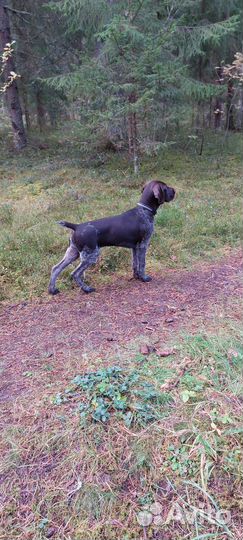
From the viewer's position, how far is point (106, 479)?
2.41 m

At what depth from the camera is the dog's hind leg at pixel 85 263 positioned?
16.7 ft

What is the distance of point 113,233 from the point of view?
203 inches

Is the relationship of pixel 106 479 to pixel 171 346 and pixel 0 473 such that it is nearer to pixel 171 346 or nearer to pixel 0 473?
pixel 0 473

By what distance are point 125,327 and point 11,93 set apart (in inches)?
519

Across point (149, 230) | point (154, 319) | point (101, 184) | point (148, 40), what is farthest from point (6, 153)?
point (154, 319)

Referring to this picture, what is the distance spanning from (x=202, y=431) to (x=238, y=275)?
355 cm

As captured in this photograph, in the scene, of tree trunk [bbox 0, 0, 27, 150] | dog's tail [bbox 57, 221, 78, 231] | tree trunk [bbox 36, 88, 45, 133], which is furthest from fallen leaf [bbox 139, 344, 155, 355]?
tree trunk [bbox 36, 88, 45, 133]

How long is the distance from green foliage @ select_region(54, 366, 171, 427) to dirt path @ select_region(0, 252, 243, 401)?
66 centimetres

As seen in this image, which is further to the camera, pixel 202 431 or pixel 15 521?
pixel 202 431

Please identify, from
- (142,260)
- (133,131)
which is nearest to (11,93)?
(133,131)

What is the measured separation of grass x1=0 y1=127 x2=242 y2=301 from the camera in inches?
238

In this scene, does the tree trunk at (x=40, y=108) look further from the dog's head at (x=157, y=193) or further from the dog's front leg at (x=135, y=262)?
the dog's front leg at (x=135, y=262)

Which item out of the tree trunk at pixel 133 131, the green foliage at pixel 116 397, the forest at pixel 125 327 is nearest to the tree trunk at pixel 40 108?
the forest at pixel 125 327

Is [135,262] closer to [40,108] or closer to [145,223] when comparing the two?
[145,223]
